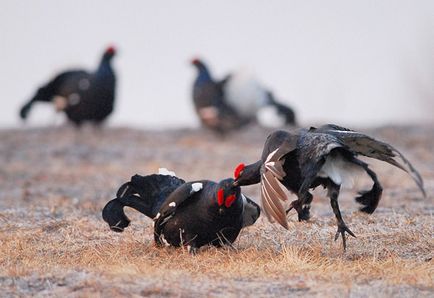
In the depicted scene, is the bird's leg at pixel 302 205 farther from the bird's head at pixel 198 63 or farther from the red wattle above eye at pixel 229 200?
the bird's head at pixel 198 63

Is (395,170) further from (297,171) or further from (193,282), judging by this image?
(193,282)

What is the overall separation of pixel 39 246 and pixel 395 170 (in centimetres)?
703

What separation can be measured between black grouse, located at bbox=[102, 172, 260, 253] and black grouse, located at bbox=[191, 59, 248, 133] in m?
9.82

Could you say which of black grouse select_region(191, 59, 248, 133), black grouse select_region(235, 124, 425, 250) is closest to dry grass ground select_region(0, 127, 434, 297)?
black grouse select_region(235, 124, 425, 250)

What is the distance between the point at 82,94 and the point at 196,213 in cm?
1018

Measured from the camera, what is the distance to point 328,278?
505 cm

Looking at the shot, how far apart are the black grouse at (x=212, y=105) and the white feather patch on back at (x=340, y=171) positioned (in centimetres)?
1051

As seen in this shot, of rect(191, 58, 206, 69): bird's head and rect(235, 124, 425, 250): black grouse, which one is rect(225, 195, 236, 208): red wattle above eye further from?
rect(191, 58, 206, 69): bird's head

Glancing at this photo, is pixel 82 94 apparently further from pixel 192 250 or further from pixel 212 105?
pixel 192 250

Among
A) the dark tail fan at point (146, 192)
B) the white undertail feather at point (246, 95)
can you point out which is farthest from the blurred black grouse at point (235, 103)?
the dark tail fan at point (146, 192)

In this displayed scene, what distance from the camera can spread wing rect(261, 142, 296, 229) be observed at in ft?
17.2

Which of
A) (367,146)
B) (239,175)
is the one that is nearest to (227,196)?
(239,175)

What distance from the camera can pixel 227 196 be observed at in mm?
5820

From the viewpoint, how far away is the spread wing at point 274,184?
5254mm
